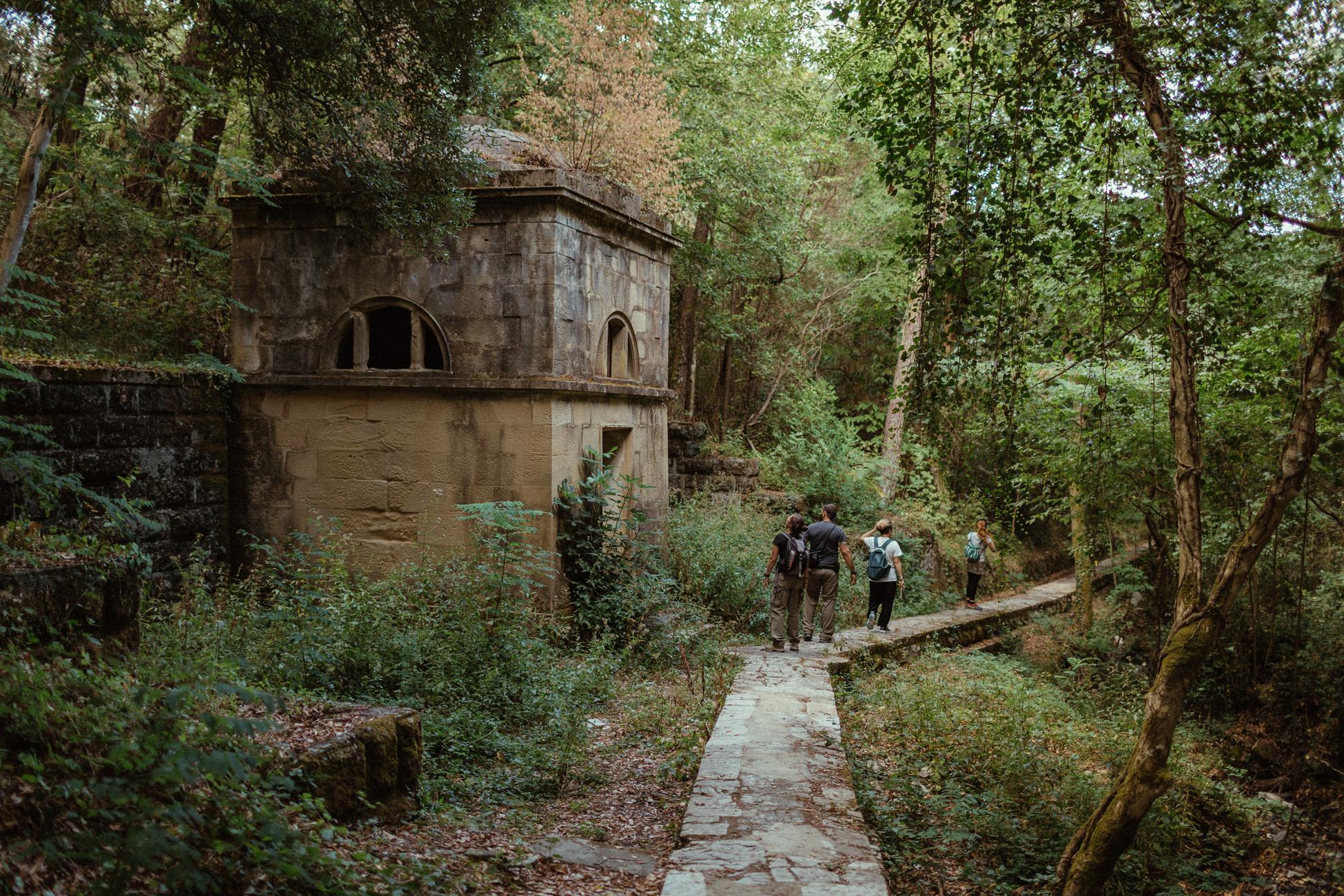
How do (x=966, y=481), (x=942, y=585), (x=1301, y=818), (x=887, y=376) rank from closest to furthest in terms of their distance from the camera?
(x=1301, y=818), (x=942, y=585), (x=966, y=481), (x=887, y=376)

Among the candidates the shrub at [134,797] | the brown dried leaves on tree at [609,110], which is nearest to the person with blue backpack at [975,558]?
the brown dried leaves on tree at [609,110]

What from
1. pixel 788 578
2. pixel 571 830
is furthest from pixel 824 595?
pixel 571 830

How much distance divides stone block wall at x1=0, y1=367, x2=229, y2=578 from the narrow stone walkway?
518 centimetres

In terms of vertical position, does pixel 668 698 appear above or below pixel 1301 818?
above

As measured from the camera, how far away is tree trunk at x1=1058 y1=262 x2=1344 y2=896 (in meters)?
5.27

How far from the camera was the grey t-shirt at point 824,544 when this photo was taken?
35.1 ft

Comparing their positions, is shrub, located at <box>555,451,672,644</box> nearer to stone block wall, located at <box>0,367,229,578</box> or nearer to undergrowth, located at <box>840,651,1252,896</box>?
undergrowth, located at <box>840,651,1252,896</box>

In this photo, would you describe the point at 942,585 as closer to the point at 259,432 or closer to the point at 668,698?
the point at 668,698

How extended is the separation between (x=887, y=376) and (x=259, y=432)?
56.7 ft

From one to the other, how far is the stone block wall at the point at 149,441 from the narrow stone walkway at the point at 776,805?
5181 millimetres

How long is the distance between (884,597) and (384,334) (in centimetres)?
730

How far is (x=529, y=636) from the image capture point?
8.43 m

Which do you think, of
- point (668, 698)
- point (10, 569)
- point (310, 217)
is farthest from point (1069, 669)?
point (10, 569)

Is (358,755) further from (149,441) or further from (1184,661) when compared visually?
(149,441)
